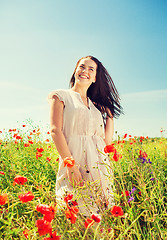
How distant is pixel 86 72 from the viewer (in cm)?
273

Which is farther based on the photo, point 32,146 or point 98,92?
point 32,146

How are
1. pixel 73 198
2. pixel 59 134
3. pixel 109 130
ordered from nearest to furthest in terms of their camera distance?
pixel 73 198
pixel 59 134
pixel 109 130

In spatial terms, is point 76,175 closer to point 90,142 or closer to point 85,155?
point 85,155

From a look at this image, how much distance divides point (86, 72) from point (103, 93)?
469 mm

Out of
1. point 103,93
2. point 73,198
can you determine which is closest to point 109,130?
point 103,93

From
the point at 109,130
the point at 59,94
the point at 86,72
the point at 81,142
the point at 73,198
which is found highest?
the point at 86,72

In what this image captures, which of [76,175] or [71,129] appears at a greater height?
[71,129]

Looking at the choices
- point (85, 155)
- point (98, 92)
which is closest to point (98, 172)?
point (85, 155)

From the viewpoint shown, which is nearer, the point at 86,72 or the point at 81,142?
the point at 81,142

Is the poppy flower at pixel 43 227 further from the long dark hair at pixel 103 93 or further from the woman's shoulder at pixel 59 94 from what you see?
the long dark hair at pixel 103 93

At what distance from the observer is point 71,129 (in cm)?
234

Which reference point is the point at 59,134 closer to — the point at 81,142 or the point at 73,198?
the point at 81,142

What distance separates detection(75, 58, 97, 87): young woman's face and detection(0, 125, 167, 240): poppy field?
76 cm

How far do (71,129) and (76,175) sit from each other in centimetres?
46
